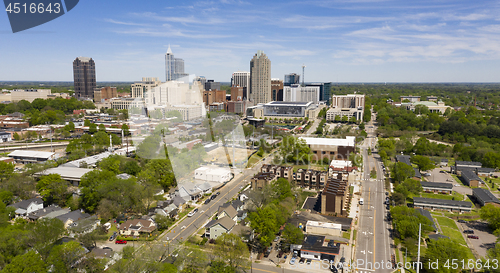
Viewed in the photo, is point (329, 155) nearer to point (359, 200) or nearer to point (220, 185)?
point (359, 200)

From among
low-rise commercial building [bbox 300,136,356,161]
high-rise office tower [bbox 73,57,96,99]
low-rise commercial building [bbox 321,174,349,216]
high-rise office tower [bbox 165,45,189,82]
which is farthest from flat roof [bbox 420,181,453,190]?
high-rise office tower [bbox 73,57,96,99]

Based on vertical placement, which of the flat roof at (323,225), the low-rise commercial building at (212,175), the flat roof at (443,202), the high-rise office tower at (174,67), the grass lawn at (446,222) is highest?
the high-rise office tower at (174,67)

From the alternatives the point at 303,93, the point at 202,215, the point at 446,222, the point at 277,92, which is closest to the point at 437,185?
the point at 446,222

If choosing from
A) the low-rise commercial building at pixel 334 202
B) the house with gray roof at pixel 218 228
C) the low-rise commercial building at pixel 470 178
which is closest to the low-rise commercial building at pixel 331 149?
the low-rise commercial building at pixel 470 178

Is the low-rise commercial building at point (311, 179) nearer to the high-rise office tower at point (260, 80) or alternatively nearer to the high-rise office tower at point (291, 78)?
the high-rise office tower at point (260, 80)

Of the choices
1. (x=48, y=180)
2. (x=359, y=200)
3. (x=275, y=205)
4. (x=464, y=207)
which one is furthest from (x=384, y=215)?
(x=48, y=180)

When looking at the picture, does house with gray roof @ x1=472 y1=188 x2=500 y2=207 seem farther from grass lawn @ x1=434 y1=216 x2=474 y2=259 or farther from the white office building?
the white office building
